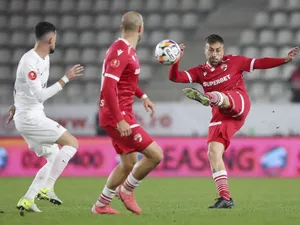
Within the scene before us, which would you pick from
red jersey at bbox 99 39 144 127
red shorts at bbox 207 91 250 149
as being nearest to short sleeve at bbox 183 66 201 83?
red shorts at bbox 207 91 250 149

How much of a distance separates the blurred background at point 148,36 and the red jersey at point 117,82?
34.5ft

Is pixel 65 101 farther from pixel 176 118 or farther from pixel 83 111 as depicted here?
pixel 176 118

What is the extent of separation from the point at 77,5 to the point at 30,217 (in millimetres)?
16806

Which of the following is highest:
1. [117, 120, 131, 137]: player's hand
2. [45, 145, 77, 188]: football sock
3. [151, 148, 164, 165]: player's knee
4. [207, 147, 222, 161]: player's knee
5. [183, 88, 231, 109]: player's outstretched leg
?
[183, 88, 231, 109]: player's outstretched leg

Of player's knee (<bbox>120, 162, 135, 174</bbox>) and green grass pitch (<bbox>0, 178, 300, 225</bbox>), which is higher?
player's knee (<bbox>120, 162, 135, 174</bbox>)

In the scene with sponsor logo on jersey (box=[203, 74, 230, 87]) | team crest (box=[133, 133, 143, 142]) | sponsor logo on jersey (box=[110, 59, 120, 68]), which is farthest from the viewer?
sponsor logo on jersey (box=[203, 74, 230, 87])

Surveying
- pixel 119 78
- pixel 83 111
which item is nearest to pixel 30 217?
pixel 119 78

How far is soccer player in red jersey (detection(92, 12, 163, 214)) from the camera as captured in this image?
6.76 meters

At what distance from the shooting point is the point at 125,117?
6996mm

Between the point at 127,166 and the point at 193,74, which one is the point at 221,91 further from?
the point at 127,166

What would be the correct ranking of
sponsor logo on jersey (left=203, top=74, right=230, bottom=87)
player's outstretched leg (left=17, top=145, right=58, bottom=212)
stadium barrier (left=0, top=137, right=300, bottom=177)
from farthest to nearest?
1. stadium barrier (left=0, top=137, right=300, bottom=177)
2. sponsor logo on jersey (left=203, top=74, right=230, bottom=87)
3. player's outstretched leg (left=17, top=145, right=58, bottom=212)

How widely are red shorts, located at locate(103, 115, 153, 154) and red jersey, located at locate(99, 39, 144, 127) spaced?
8cm

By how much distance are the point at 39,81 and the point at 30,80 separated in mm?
109

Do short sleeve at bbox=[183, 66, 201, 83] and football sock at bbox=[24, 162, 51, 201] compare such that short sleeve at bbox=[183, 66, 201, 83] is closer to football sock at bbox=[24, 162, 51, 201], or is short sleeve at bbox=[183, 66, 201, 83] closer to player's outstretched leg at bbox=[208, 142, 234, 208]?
player's outstretched leg at bbox=[208, 142, 234, 208]
